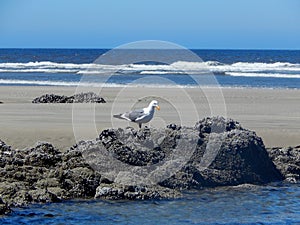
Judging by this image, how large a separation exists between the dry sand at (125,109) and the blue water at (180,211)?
3.82 m

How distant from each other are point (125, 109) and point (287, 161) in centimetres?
917

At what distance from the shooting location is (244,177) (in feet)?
36.1

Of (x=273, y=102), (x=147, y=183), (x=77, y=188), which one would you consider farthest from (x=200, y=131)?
(x=273, y=102)

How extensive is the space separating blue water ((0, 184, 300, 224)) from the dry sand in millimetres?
3818

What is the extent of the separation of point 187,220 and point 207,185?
204 centimetres

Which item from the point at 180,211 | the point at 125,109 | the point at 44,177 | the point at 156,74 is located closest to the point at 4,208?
the point at 44,177

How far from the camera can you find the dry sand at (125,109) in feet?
47.2

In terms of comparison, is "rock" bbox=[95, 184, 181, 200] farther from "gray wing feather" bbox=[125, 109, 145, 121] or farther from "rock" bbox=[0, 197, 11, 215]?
"gray wing feather" bbox=[125, 109, 145, 121]

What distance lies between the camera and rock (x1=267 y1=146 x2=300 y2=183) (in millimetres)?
11547

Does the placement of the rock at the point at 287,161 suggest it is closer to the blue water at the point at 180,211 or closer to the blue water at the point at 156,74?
the blue water at the point at 180,211

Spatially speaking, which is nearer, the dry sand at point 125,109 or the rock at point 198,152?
the rock at point 198,152

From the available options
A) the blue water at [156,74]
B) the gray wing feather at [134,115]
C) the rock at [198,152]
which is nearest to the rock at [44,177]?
the rock at [198,152]

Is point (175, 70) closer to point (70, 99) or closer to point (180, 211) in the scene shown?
point (70, 99)

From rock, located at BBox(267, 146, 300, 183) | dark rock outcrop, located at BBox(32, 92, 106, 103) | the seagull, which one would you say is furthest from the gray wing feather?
dark rock outcrop, located at BBox(32, 92, 106, 103)
